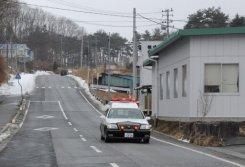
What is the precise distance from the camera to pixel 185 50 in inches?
1292

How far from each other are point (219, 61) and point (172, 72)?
685cm

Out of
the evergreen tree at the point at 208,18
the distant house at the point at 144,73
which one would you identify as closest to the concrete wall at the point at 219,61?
the distant house at the point at 144,73

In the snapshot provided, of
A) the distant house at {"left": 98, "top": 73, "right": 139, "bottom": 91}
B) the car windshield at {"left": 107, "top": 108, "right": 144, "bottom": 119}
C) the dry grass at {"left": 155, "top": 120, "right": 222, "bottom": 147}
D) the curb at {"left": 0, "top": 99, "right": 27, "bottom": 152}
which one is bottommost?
the curb at {"left": 0, "top": 99, "right": 27, "bottom": 152}

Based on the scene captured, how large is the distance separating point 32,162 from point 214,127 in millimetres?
10385

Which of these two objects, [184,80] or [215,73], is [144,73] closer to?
[184,80]

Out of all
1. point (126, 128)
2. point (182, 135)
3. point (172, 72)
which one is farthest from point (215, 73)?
point (126, 128)

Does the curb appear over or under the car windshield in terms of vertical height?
under

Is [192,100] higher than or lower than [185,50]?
lower

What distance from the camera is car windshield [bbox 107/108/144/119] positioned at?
26.5 metres

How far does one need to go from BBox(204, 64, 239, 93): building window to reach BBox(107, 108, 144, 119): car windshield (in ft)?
19.4

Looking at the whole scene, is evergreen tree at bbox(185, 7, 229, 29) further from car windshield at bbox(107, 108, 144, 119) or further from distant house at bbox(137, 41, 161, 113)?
car windshield at bbox(107, 108, 144, 119)

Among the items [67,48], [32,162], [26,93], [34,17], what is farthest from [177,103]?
[67,48]

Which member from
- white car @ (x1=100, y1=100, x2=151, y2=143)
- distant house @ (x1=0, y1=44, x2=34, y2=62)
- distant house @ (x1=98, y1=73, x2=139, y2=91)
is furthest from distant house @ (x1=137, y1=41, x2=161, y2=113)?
distant house @ (x1=0, y1=44, x2=34, y2=62)

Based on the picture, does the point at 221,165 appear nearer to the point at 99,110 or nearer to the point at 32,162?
the point at 32,162
